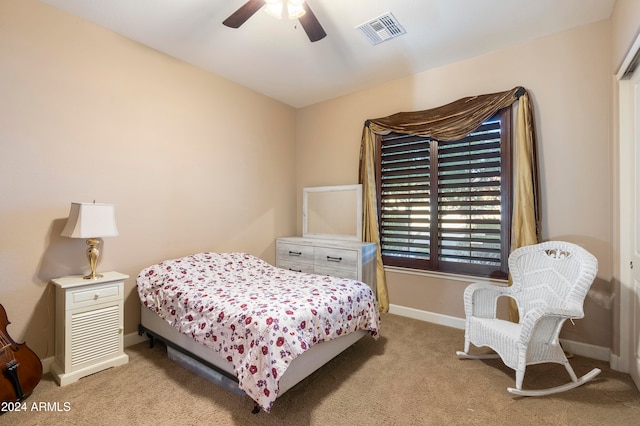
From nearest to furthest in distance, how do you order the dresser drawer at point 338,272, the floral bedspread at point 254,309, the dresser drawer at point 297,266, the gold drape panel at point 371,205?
1. the floral bedspread at point 254,309
2. the dresser drawer at point 338,272
3. the gold drape panel at point 371,205
4. the dresser drawer at point 297,266

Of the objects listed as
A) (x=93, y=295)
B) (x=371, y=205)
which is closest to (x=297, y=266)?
(x=371, y=205)

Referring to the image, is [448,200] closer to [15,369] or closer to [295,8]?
[295,8]

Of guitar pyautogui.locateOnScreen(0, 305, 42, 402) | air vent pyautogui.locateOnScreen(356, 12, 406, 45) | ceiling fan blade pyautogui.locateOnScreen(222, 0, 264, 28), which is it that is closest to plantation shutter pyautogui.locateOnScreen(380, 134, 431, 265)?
air vent pyautogui.locateOnScreen(356, 12, 406, 45)

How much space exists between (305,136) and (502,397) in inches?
148

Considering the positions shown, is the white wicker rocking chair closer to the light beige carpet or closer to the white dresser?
the light beige carpet

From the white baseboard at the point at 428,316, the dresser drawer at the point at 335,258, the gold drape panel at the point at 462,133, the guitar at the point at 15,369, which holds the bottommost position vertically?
the white baseboard at the point at 428,316

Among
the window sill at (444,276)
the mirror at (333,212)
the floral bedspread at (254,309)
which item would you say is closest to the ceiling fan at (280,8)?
the floral bedspread at (254,309)

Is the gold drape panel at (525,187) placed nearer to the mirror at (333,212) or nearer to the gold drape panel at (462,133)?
the gold drape panel at (462,133)

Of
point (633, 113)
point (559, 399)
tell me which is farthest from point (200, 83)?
point (559, 399)

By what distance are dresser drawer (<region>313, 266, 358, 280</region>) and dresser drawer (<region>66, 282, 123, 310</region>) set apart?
2.05m

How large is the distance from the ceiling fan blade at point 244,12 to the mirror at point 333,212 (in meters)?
2.29

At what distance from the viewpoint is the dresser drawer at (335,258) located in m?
3.35

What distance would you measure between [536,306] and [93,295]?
3445 mm

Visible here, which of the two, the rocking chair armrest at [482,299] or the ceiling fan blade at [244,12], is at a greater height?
the ceiling fan blade at [244,12]
